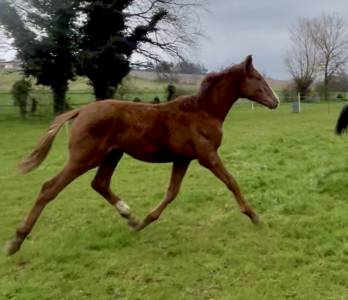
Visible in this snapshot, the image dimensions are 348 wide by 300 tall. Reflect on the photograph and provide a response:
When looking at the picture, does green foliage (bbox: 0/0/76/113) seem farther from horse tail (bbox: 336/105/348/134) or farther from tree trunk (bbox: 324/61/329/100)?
tree trunk (bbox: 324/61/329/100)

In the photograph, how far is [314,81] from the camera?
57.5 metres

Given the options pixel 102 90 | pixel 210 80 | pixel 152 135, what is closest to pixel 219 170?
pixel 152 135

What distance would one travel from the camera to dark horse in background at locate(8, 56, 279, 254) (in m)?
5.36

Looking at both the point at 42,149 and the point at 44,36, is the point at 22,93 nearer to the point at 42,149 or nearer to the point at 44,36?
the point at 44,36

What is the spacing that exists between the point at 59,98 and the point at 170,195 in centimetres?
2516

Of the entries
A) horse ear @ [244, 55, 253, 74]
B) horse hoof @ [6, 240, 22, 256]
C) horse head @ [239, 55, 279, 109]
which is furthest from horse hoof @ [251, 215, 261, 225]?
horse hoof @ [6, 240, 22, 256]

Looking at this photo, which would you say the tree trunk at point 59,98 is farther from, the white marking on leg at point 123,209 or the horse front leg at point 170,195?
the horse front leg at point 170,195

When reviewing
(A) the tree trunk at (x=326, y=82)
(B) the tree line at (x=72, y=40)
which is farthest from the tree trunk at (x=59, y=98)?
(A) the tree trunk at (x=326, y=82)

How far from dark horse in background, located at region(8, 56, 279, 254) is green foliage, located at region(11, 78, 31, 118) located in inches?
954

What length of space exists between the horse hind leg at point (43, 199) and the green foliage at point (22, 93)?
81.9ft

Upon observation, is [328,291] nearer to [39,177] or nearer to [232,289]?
[232,289]

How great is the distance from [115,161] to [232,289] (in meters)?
2.61

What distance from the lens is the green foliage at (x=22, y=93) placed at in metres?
28.9

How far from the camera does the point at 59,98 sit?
98.3 feet
